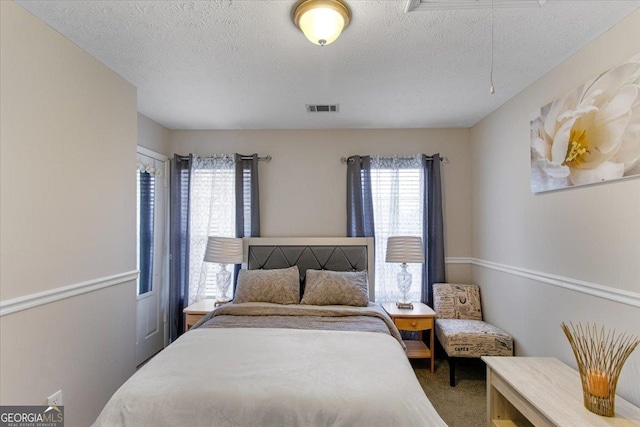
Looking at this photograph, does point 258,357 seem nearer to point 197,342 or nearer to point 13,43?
point 197,342

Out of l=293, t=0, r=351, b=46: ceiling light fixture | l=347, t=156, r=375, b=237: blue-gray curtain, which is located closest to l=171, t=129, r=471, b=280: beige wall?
l=347, t=156, r=375, b=237: blue-gray curtain

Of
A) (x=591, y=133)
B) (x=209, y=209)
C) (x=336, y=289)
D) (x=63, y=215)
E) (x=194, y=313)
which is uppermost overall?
(x=591, y=133)

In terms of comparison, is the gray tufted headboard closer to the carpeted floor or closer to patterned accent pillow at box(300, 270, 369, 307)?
patterned accent pillow at box(300, 270, 369, 307)

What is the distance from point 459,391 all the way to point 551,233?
1565 millimetres

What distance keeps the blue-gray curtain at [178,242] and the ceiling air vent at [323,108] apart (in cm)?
158

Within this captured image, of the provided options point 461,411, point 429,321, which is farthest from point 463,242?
point 461,411

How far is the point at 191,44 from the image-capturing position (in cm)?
205

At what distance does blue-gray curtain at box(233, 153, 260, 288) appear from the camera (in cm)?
374

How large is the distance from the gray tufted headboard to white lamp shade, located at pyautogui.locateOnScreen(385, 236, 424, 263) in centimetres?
30

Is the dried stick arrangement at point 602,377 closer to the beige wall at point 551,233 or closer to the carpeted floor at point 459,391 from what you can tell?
the beige wall at point 551,233

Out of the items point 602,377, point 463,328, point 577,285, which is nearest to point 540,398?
point 602,377

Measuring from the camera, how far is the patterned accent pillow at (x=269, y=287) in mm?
3059

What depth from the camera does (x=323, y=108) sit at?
3.17m

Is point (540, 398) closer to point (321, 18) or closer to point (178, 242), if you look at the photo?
point (321, 18)
